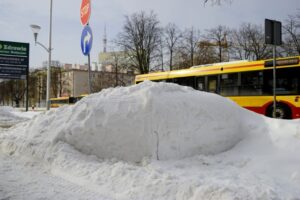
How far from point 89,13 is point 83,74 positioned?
91.5m

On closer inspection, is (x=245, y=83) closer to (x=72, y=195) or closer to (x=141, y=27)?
(x=72, y=195)

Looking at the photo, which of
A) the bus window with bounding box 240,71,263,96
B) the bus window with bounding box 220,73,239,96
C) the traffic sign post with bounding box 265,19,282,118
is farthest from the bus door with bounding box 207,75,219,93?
the traffic sign post with bounding box 265,19,282,118

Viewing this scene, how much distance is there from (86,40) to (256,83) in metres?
8.17

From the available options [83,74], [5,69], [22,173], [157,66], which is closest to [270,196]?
[22,173]

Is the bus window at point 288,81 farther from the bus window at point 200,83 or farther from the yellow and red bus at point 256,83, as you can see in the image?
the bus window at point 200,83

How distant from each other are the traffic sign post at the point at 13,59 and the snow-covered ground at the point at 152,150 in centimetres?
1825

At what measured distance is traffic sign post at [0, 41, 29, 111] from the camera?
2430cm

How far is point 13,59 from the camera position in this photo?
24.8 metres

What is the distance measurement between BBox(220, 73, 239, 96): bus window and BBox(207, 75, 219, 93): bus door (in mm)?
314

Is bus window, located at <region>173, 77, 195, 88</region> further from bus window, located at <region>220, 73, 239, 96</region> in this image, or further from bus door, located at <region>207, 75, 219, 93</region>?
bus window, located at <region>220, 73, 239, 96</region>

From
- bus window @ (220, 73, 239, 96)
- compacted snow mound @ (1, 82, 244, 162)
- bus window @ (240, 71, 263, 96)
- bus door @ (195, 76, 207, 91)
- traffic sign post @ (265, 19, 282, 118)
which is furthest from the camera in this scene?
bus door @ (195, 76, 207, 91)

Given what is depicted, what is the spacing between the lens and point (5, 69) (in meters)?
24.5

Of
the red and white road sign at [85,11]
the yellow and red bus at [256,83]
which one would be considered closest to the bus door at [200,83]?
the yellow and red bus at [256,83]

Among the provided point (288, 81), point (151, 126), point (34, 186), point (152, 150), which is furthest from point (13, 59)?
point (34, 186)
